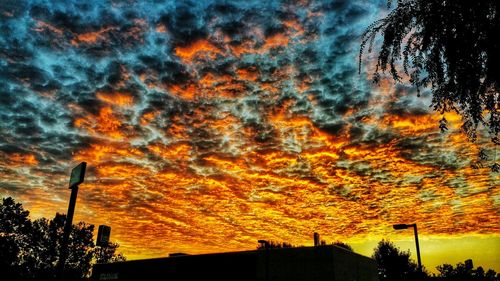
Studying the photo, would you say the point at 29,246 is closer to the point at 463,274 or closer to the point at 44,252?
the point at 44,252

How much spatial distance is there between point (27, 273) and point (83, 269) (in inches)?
457

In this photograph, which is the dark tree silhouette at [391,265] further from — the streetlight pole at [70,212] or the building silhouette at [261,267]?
the streetlight pole at [70,212]

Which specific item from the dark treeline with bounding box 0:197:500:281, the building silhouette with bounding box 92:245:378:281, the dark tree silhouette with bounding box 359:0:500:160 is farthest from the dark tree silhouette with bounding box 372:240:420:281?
the dark tree silhouette with bounding box 359:0:500:160

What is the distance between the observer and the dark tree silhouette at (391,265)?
68.6 metres

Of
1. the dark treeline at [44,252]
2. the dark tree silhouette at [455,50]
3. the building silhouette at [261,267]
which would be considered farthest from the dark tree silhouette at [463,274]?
the dark tree silhouette at [455,50]

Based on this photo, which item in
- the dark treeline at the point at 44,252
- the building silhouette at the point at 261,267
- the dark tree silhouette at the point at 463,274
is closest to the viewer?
the building silhouette at the point at 261,267

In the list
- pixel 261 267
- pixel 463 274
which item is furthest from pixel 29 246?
pixel 463 274

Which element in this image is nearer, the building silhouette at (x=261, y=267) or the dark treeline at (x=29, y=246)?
the building silhouette at (x=261, y=267)

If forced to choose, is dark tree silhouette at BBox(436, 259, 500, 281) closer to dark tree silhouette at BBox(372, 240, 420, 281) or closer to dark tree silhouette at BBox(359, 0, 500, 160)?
dark tree silhouette at BBox(372, 240, 420, 281)

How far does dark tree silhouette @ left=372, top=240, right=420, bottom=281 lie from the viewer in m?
68.6

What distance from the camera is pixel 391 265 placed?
7025cm

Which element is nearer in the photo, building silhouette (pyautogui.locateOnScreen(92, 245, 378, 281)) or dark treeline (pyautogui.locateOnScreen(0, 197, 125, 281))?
building silhouette (pyautogui.locateOnScreen(92, 245, 378, 281))

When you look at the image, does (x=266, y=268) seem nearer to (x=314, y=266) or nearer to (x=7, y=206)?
(x=314, y=266)

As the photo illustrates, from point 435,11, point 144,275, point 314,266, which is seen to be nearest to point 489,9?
point 435,11
